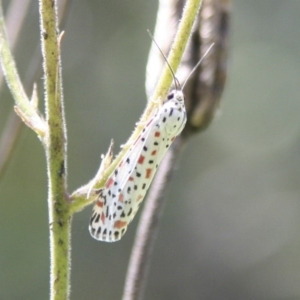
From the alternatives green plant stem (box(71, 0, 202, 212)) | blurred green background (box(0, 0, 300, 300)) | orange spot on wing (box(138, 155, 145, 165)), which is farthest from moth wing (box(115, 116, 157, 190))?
blurred green background (box(0, 0, 300, 300))

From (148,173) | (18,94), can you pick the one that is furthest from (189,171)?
(18,94)

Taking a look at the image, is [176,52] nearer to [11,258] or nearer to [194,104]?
[194,104]

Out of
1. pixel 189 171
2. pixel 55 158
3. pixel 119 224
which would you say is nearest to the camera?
pixel 55 158

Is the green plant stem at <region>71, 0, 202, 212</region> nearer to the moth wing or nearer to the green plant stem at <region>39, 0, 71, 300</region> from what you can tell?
the green plant stem at <region>39, 0, 71, 300</region>

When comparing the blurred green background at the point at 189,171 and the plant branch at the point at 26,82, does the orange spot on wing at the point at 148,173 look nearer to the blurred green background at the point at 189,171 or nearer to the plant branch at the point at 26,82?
the plant branch at the point at 26,82

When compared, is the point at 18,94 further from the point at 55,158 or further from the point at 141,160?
the point at 141,160

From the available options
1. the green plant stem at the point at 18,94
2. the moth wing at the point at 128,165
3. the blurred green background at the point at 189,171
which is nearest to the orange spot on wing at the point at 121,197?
the moth wing at the point at 128,165
